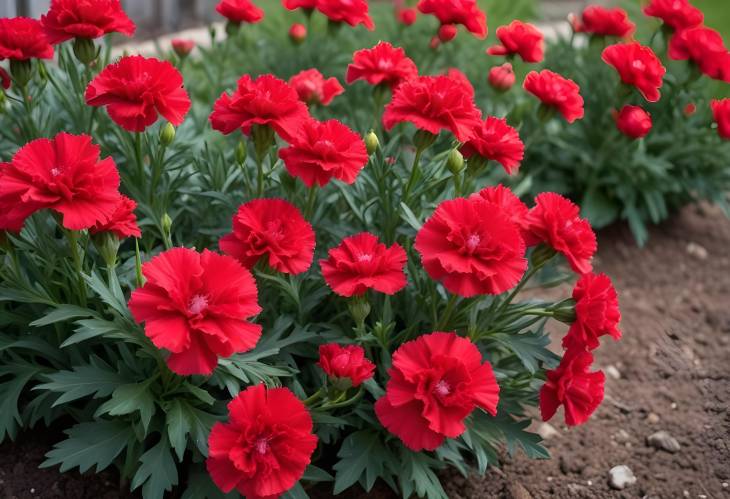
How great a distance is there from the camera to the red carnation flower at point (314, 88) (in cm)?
221

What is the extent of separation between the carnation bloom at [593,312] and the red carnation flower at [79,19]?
1258mm

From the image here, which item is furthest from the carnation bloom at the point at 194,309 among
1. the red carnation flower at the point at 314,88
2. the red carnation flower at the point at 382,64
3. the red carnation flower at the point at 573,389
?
the red carnation flower at the point at 314,88

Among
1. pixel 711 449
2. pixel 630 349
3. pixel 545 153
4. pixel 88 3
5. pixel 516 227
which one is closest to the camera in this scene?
pixel 516 227

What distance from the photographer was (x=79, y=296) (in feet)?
5.64

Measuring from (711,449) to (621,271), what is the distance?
1.16 m

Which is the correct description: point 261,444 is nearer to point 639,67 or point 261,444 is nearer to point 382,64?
point 382,64

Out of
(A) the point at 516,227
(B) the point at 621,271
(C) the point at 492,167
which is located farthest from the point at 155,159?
(B) the point at 621,271

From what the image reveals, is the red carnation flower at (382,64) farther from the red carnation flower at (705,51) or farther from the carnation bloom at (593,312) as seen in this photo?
the red carnation flower at (705,51)

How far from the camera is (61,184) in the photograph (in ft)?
4.66

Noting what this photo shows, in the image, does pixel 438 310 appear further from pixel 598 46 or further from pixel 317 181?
pixel 598 46

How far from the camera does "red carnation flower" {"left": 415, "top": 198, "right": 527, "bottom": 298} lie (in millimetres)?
1508

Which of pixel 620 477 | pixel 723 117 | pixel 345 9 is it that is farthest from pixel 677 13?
pixel 620 477

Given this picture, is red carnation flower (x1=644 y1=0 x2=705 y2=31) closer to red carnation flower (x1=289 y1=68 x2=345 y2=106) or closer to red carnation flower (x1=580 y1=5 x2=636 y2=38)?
red carnation flower (x1=580 y1=5 x2=636 y2=38)

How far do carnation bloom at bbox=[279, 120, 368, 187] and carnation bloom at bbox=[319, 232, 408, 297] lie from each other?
0.48 feet
